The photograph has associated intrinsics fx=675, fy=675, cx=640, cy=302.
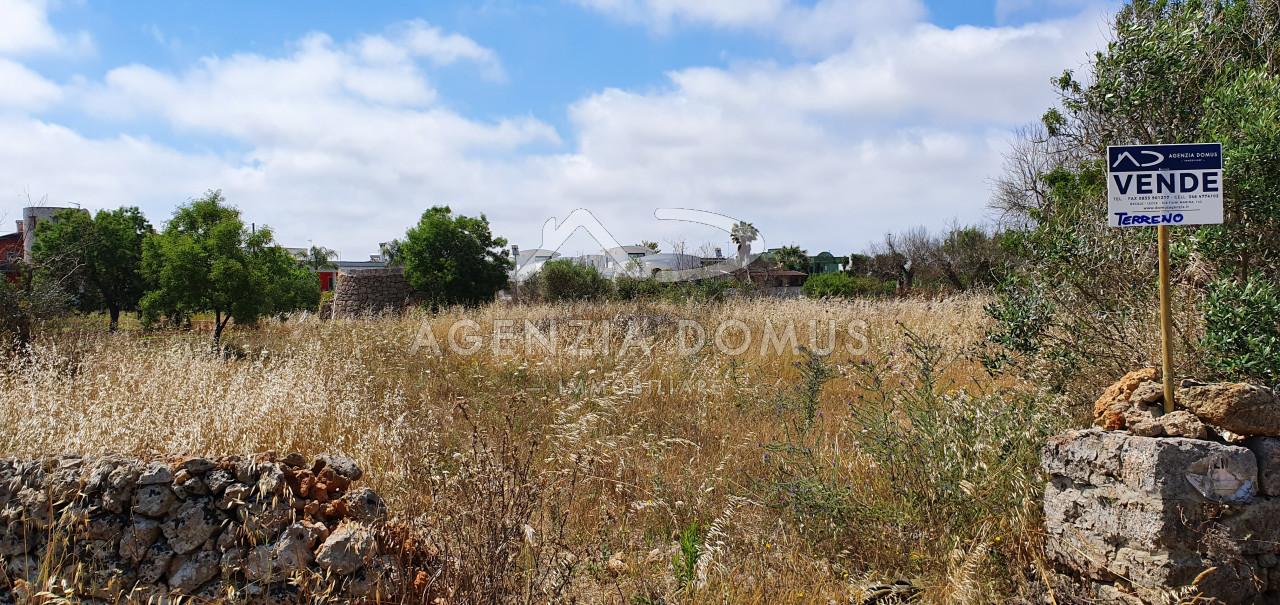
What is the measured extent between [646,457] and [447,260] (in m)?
20.1

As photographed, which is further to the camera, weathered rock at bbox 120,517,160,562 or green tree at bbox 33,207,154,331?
green tree at bbox 33,207,154,331

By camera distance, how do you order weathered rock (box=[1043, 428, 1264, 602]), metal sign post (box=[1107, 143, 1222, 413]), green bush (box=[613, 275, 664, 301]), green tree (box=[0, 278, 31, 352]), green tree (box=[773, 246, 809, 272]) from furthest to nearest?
green tree (box=[773, 246, 809, 272]) < green bush (box=[613, 275, 664, 301]) < green tree (box=[0, 278, 31, 352]) < metal sign post (box=[1107, 143, 1222, 413]) < weathered rock (box=[1043, 428, 1264, 602])

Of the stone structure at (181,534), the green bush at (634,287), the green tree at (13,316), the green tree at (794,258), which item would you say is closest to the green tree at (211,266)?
the green tree at (13,316)

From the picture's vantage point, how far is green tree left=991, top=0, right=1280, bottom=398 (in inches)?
131

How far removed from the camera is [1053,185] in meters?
5.01

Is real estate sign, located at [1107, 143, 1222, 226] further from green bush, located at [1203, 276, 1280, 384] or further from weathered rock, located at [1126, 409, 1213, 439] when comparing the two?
weathered rock, located at [1126, 409, 1213, 439]

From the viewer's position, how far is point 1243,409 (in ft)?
8.14

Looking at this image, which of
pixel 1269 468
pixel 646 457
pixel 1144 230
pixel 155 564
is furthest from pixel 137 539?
pixel 1144 230

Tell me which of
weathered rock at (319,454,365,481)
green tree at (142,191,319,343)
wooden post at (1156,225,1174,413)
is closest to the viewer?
wooden post at (1156,225,1174,413)

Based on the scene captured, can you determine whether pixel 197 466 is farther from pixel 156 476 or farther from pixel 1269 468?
pixel 1269 468

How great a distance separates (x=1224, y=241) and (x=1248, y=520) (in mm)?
1533

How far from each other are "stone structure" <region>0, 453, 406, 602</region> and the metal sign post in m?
3.29

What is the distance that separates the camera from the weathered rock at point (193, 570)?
8.50 ft

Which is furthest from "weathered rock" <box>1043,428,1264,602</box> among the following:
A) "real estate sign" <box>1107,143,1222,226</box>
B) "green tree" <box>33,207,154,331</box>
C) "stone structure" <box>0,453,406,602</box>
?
"green tree" <box>33,207,154,331</box>
